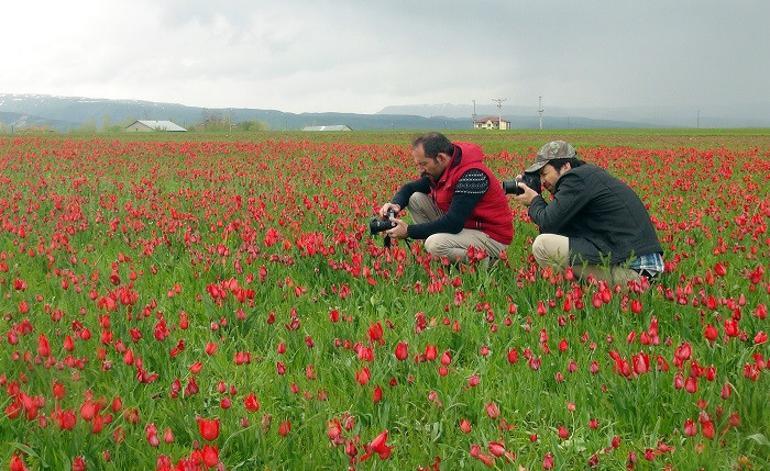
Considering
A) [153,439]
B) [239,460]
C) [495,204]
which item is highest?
[495,204]

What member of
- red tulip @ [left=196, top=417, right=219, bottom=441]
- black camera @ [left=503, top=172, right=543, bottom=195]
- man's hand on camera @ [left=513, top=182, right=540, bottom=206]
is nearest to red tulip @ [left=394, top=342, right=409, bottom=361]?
red tulip @ [left=196, top=417, right=219, bottom=441]

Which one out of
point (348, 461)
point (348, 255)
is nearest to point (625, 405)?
point (348, 461)

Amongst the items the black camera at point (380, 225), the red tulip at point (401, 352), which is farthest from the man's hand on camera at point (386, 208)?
the red tulip at point (401, 352)

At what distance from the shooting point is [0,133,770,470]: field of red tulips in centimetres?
278

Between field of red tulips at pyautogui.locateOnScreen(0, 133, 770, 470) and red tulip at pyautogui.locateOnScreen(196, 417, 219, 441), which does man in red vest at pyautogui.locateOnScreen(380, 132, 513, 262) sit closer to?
field of red tulips at pyautogui.locateOnScreen(0, 133, 770, 470)

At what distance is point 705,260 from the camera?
6191 millimetres

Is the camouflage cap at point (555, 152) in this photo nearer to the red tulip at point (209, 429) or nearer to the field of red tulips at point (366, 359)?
the field of red tulips at point (366, 359)

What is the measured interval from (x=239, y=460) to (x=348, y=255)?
333cm

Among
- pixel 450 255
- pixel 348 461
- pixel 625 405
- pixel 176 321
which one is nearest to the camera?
pixel 348 461

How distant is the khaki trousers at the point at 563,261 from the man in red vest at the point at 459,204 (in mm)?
589

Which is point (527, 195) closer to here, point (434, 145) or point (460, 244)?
point (460, 244)

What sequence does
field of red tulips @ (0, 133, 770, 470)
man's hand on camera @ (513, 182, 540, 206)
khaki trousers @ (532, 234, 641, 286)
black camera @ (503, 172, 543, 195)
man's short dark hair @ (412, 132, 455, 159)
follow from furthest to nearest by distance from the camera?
1. black camera @ (503, 172, 543, 195)
2. man's short dark hair @ (412, 132, 455, 159)
3. man's hand on camera @ (513, 182, 540, 206)
4. khaki trousers @ (532, 234, 641, 286)
5. field of red tulips @ (0, 133, 770, 470)

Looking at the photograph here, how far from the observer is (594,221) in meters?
5.46

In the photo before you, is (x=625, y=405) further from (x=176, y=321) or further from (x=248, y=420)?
(x=176, y=321)
